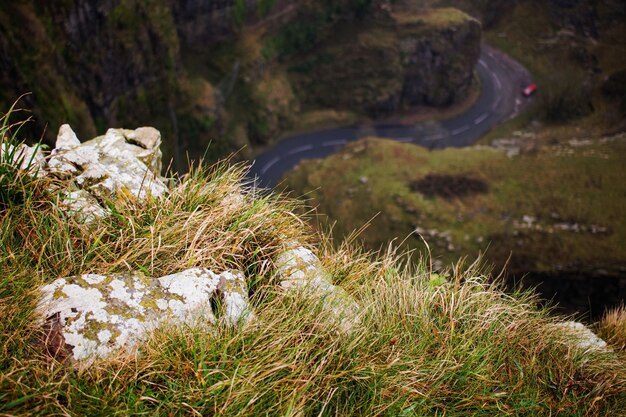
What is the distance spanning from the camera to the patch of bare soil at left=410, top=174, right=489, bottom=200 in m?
61.0

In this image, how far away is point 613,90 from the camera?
89.4 meters

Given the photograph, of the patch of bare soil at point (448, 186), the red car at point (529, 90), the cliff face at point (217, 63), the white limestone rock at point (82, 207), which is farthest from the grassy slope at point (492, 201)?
the white limestone rock at point (82, 207)

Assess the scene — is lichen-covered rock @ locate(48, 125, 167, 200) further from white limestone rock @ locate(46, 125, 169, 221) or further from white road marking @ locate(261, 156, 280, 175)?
white road marking @ locate(261, 156, 280, 175)

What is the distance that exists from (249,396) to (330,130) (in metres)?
87.0

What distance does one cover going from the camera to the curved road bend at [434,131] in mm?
A: 79875

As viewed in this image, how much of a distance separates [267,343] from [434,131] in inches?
3616

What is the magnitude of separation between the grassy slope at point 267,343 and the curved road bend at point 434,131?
63383mm

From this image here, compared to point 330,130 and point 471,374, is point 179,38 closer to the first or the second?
point 330,130

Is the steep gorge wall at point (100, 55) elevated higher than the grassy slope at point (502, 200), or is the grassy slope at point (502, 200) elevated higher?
the steep gorge wall at point (100, 55)

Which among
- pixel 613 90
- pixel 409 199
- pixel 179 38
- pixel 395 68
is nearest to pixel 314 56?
pixel 395 68

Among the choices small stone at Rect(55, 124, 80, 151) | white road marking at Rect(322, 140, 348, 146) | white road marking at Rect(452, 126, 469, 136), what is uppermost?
small stone at Rect(55, 124, 80, 151)

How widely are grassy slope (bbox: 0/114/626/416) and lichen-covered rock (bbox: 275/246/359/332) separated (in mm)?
182

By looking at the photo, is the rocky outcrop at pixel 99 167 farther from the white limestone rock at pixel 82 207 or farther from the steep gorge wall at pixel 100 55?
the steep gorge wall at pixel 100 55

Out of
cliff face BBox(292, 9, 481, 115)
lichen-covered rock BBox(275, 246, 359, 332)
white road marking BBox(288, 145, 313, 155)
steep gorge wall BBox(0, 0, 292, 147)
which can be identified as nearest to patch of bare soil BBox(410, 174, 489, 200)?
white road marking BBox(288, 145, 313, 155)
